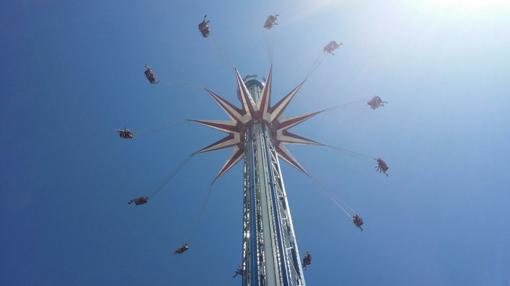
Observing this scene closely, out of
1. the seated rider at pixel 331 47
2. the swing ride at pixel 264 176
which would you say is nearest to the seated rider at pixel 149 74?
the swing ride at pixel 264 176

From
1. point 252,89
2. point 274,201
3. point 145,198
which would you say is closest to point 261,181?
point 274,201

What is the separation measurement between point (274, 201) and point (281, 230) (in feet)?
7.22

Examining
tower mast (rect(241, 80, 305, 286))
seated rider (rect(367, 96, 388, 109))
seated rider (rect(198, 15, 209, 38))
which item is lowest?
tower mast (rect(241, 80, 305, 286))

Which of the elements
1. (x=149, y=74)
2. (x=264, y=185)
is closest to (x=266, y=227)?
(x=264, y=185)

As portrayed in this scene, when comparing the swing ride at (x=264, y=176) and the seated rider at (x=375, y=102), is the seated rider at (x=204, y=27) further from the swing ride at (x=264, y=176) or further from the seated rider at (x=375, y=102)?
the seated rider at (x=375, y=102)

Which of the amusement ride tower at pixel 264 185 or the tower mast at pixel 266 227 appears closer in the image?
the tower mast at pixel 266 227

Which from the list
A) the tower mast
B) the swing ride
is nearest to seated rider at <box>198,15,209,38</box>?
the swing ride

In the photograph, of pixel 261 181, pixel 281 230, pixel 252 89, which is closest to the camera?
pixel 281 230

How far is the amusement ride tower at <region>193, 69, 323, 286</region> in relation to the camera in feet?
67.5

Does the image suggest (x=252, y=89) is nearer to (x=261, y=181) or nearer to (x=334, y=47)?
(x=334, y=47)

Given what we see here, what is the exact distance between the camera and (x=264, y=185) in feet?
82.6

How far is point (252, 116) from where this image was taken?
32.5 meters

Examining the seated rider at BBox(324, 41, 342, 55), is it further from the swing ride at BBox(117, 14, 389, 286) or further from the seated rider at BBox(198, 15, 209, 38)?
the seated rider at BBox(198, 15, 209, 38)

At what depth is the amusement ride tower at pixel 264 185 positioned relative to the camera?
20578 mm
